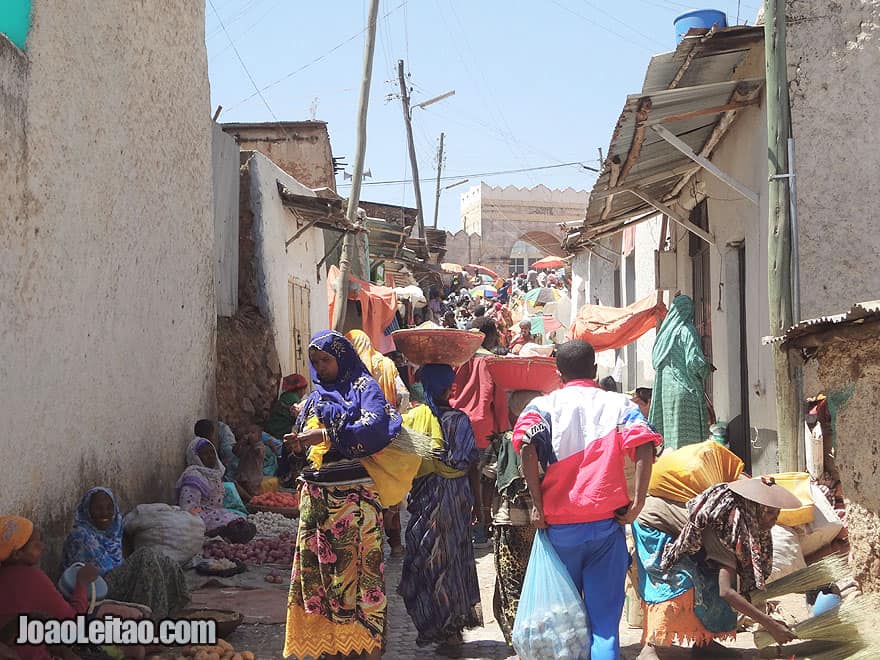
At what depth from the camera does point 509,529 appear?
5352 mm

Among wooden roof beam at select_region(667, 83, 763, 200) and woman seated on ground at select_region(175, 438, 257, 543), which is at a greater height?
wooden roof beam at select_region(667, 83, 763, 200)

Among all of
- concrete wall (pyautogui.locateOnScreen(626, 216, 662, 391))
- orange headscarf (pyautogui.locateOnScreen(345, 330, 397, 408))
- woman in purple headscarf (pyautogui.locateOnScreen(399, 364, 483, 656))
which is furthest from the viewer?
concrete wall (pyautogui.locateOnScreen(626, 216, 662, 391))

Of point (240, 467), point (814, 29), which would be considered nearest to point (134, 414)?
point (240, 467)

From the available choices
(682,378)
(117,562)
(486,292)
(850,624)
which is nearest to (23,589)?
(117,562)

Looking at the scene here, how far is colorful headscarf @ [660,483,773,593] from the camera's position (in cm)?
454

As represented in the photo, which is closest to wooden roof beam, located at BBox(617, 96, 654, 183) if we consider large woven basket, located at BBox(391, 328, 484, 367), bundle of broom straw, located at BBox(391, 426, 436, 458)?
large woven basket, located at BBox(391, 328, 484, 367)

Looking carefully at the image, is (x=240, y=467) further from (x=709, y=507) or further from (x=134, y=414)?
(x=709, y=507)

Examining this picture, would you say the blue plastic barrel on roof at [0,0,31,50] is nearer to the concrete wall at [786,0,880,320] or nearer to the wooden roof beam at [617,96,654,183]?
the wooden roof beam at [617,96,654,183]

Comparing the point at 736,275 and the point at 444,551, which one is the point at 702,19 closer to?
the point at 736,275

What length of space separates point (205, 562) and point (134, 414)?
1.23m

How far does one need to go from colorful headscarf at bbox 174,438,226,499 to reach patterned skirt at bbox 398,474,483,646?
3044 mm

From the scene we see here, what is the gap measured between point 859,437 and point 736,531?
Answer: 75 centimetres

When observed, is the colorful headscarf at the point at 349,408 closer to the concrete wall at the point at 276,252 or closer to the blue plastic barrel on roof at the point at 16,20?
the blue plastic barrel on roof at the point at 16,20

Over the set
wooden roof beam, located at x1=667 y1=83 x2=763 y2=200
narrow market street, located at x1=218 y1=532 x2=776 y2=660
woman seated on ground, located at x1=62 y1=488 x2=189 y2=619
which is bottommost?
narrow market street, located at x1=218 y1=532 x2=776 y2=660
